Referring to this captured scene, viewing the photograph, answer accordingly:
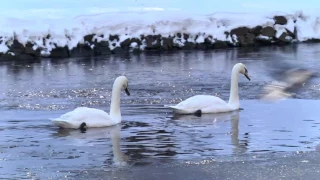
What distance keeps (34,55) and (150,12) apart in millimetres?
12175

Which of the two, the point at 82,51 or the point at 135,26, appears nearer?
the point at 82,51

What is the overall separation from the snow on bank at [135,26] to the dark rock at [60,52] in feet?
0.75

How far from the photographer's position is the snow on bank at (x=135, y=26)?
33.0m

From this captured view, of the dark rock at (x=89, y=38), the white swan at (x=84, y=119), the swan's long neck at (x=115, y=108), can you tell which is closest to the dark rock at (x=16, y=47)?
the dark rock at (x=89, y=38)

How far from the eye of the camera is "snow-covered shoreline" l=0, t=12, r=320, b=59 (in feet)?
106

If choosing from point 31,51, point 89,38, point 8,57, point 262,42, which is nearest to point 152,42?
point 89,38

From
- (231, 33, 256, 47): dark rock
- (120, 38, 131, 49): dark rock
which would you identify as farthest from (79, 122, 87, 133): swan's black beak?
(231, 33, 256, 47): dark rock

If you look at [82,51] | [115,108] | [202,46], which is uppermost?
[115,108]

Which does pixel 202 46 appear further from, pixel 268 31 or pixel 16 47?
pixel 16 47

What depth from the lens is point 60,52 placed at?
3225 centimetres

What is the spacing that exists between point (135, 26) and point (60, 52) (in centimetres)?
609

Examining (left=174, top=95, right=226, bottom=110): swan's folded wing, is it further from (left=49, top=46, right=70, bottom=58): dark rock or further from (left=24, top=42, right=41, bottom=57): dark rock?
(left=49, top=46, right=70, bottom=58): dark rock

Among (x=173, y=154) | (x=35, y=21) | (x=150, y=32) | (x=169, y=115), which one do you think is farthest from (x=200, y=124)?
(x=35, y=21)

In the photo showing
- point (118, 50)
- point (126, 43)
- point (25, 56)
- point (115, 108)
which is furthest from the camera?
point (126, 43)
